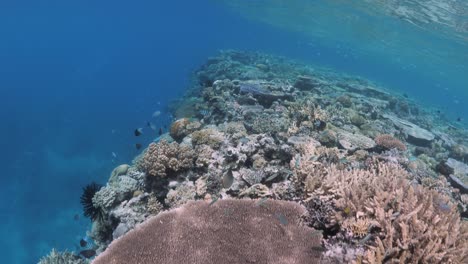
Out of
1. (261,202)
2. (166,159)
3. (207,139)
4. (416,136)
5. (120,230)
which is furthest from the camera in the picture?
(416,136)

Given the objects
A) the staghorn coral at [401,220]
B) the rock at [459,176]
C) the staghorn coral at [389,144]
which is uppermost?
the staghorn coral at [401,220]

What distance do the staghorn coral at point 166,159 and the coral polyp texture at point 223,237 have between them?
9.60 feet

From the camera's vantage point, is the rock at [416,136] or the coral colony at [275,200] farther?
the rock at [416,136]

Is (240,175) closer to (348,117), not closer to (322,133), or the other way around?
(322,133)

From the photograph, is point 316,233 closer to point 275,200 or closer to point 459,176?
point 275,200

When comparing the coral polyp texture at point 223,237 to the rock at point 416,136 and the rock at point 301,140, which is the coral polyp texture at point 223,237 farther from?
the rock at point 416,136

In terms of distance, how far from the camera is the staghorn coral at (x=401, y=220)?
13.0ft

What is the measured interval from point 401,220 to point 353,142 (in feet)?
22.7

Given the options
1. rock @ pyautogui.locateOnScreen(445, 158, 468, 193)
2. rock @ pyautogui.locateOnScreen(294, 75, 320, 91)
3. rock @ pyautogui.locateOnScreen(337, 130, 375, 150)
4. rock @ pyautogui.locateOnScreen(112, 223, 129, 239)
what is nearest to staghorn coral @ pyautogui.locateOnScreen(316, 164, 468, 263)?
rock @ pyautogui.locateOnScreen(112, 223, 129, 239)

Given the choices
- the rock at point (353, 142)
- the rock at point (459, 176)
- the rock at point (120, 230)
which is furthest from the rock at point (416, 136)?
the rock at point (120, 230)

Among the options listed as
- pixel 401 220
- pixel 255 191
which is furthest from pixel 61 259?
pixel 401 220

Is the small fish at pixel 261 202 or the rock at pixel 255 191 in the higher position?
the small fish at pixel 261 202

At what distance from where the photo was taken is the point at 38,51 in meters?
185

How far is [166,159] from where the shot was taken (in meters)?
8.31
